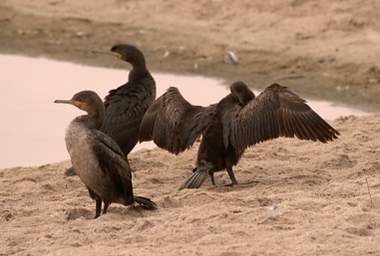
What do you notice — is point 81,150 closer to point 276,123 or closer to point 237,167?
point 276,123

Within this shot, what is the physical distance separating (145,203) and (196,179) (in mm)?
1033

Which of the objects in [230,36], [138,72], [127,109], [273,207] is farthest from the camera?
[230,36]

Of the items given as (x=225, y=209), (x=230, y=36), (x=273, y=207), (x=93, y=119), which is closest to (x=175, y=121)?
(x=93, y=119)

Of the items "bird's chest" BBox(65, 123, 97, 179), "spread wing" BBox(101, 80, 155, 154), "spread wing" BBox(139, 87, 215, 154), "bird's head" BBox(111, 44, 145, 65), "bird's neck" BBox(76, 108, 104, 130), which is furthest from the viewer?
"bird's head" BBox(111, 44, 145, 65)

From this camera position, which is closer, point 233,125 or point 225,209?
point 225,209

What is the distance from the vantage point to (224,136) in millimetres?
10469

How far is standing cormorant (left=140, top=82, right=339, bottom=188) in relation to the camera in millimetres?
10375

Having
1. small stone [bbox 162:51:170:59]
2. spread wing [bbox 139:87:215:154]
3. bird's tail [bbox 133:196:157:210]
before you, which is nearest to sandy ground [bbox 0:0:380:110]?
small stone [bbox 162:51:170:59]

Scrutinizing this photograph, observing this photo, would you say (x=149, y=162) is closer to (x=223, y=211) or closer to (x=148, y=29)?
(x=223, y=211)

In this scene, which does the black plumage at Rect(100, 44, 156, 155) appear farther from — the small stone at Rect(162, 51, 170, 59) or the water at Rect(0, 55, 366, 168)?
the small stone at Rect(162, 51, 170, 59)

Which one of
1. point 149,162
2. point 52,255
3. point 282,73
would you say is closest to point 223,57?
point 282,73

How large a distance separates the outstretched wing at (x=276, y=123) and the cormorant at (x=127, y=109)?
53.3 inches

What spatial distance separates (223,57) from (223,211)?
8138mm

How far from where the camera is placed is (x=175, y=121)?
10883 mm
